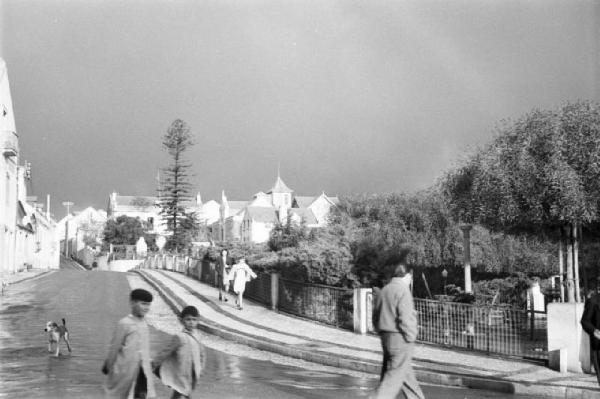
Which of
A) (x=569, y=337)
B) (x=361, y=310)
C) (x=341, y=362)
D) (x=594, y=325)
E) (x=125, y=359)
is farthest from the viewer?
(x=361, y=310)

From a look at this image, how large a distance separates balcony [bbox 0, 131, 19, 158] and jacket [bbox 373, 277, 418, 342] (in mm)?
40876

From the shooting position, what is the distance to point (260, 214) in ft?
405

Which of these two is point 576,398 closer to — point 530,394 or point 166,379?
point 530,394

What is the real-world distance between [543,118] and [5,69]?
3481cm

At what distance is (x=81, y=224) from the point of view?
527 feet

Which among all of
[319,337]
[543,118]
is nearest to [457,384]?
[319,337]

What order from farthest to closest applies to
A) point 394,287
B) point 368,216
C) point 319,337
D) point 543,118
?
1. point 368,216
2. point 543,118
3. point 319,337
4. point 394,287

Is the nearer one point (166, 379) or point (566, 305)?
point (166, 379)

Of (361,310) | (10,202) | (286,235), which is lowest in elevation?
(361,310)

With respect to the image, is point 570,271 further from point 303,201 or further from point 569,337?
point 303,201

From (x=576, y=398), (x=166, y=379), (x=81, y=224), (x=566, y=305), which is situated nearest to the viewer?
(x=166, y=379)

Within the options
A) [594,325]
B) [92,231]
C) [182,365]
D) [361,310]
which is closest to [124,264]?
[361,310]

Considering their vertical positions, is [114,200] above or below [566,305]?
above

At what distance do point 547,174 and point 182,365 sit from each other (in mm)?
14527
